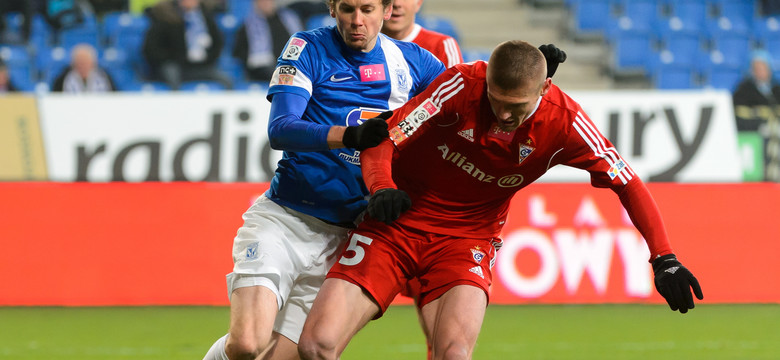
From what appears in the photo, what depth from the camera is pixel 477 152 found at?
4438mm

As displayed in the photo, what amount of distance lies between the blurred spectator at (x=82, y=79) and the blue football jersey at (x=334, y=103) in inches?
286

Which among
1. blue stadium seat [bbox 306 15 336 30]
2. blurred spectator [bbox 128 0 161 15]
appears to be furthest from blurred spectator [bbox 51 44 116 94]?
blue stadium seat [bbox 306 15 336 30]

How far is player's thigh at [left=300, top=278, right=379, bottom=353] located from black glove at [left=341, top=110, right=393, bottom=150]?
709 millimetres

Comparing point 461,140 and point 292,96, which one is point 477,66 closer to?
point 461,140

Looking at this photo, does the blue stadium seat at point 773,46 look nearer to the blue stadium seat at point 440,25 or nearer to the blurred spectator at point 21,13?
the blue stadium seat at point 440,25

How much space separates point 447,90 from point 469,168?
397mm

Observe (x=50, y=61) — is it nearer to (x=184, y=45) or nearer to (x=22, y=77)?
(x=22, y=77)

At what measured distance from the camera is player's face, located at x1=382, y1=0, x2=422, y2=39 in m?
5.82

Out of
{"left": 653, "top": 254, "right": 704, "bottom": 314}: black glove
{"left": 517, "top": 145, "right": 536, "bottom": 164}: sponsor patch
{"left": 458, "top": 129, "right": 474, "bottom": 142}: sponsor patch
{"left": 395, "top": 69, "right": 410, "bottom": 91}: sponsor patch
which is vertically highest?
{"left": 395, "top": 69, "right": 410, "bottom": 91}: sponsor patch

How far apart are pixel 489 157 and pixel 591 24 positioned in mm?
10787

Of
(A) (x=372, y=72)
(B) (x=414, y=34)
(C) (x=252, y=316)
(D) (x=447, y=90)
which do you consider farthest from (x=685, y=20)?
(C) (x=252, y=316)

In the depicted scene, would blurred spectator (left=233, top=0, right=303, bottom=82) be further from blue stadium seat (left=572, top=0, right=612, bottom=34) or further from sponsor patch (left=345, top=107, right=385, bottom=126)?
sponsor patch (left=345, top=107, right=385, bottom=126)

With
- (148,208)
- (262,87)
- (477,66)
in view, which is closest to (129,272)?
(148,208)

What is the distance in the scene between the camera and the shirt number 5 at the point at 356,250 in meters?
4.55
